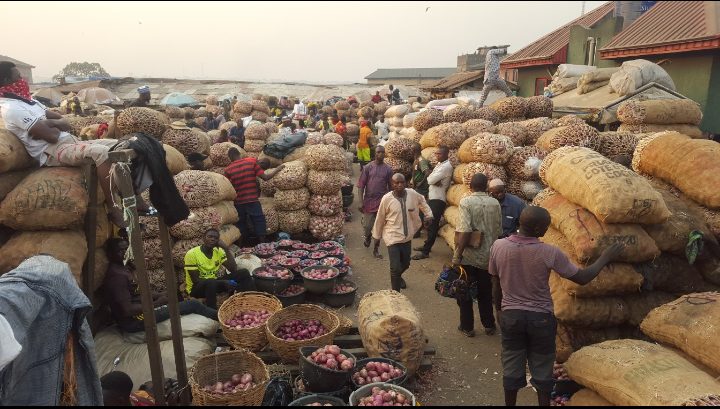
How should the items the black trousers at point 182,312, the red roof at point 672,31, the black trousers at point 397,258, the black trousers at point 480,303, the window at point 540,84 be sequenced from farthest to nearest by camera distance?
1. the window at point 540,84
2. the red roof at point 672,31
3. the black trousers at point 397,258
4. the black trousers at point 480,303
5. the black trousers at point 182,312

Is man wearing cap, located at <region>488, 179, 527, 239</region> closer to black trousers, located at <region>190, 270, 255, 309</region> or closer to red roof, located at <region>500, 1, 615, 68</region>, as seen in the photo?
black trousers, located at <region>190, 270, 255, 309</region>

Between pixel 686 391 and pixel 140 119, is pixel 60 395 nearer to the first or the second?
pixel 686 391

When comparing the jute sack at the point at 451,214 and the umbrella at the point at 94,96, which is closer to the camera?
the jute sack at the point at 451,214

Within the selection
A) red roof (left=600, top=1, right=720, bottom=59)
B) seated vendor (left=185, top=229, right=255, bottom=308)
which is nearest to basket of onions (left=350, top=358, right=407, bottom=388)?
seated vendor (left=185, top=229, right=255, bottom=308)

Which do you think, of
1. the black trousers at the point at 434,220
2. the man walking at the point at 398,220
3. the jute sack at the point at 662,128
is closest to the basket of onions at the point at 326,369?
the man walking at the point at 398,220

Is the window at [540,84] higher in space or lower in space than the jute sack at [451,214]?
higher

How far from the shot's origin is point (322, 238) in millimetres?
9172

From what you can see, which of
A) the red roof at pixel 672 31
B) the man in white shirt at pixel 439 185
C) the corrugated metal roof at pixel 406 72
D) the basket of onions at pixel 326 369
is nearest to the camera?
the basket of onions at pixel 326 369

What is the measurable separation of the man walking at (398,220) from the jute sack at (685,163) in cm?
281

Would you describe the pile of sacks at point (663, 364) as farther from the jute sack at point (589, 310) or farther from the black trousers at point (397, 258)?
the black trousers at point (397, 258)

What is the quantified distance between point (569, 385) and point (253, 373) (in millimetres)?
3007

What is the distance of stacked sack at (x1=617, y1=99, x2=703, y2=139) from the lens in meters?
7.79

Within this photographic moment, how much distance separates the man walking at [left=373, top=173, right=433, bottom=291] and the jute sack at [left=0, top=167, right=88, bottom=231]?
3.64 metres

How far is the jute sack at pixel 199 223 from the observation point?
21.3 feet
